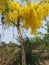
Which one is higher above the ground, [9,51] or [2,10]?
[2,10]

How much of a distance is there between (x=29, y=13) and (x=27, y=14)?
10 centimetres

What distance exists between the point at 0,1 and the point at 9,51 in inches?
161

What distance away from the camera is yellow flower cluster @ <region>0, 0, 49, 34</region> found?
15.5m

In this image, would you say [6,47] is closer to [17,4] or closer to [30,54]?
[30,54]

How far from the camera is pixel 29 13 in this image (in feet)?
51.4

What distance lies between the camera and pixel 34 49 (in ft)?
60.4

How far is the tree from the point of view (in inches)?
611

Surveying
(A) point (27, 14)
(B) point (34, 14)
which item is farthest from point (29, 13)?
(B) point (34, 14)

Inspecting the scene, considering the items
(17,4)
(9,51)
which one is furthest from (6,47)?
(17,4)

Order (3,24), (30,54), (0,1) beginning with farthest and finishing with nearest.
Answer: (30,54)
(3,24)
(0,1)

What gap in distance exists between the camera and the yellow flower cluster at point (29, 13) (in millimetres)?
15531

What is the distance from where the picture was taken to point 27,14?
1566 centimetres

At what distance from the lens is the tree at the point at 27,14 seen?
50.9 ft

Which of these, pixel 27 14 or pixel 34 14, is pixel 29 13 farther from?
pixel 34 14
